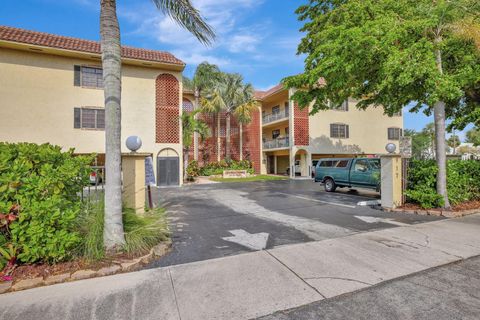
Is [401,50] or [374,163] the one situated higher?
[401,50]

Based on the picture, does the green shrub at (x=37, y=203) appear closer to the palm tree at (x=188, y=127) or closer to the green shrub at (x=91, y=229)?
the green shrub at (x=91, y=229)

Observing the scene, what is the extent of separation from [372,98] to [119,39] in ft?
33.6

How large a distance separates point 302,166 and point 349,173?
45.0 ft

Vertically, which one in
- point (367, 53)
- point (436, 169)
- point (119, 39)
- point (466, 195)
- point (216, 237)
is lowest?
point (216, 237)

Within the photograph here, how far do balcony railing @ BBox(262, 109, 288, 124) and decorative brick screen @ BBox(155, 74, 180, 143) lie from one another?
39.6 ft

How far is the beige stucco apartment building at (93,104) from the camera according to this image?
15.4 meters

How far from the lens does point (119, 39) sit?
4.45m

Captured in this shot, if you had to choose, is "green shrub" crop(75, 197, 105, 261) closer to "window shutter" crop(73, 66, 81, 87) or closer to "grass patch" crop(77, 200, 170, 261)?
"grass patch" crop(77, 200, 170, 261)

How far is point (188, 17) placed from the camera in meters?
5.30

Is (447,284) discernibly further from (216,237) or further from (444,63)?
(444,63)

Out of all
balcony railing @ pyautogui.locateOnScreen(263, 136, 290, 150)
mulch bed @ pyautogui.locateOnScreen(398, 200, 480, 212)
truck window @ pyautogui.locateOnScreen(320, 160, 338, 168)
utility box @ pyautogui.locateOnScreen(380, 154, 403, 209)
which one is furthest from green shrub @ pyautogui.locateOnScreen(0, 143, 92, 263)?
balcony railing @ pyautogui.locateOnScreen(263, 136, 290, 150)

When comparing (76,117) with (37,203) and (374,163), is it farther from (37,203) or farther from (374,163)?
(374,163)

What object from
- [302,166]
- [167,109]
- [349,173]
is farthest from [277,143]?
[349,173]

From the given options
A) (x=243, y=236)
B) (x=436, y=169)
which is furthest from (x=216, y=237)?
(x=436, y=169)
